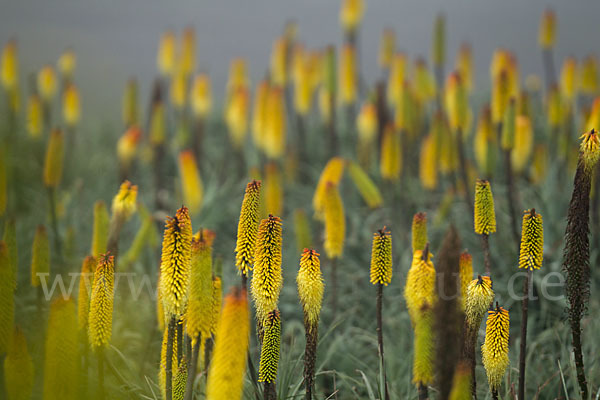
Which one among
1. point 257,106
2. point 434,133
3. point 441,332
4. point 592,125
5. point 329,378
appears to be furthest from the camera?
point 257,106

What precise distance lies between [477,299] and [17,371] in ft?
3.48

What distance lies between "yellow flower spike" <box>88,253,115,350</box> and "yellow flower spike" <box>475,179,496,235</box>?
3.18 ft

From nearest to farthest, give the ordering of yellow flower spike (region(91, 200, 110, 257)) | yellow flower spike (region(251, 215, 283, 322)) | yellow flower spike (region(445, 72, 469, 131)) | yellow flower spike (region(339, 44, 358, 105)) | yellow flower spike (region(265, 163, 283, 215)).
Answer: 1. yellow flower spike (region(251, 215, 283, 322))
2. yellow flower spike (region(91, 200, 110, 257))
3. yellow flower spike (region(265, 163, 283, 215))
4. yellow flower spike (region(445, 72, 469, 131))
5. yellow flower spike (region(339, 44, 358, 105))

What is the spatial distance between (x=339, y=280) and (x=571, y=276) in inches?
91.5

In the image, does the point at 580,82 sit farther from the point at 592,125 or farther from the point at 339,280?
the point at 592,125

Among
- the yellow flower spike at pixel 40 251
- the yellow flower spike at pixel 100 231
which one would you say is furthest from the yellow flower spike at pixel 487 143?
the yellow flower spike at pixel 40 251

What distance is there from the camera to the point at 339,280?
3.80 meters

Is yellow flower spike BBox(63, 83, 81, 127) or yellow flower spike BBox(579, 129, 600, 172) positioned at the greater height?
yellow flower spike BBox(63, 83, 81, 127)

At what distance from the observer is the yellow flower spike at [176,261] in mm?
1319

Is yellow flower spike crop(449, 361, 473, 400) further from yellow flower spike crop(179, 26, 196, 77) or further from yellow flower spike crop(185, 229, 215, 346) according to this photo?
yellow flower spike crop(179, 26, 196, 77)

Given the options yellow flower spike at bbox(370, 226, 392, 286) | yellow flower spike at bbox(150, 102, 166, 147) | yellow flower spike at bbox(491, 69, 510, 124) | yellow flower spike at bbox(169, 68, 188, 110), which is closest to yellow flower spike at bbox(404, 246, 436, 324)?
yellow flower spike at bbox(370, 226, 392, 286)

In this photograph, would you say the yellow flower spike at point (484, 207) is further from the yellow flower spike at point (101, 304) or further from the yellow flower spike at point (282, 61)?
the yellow flower spike at point (282, 61)

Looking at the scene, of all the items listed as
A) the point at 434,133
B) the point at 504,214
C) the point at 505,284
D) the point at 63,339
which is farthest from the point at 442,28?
the point at 63,339

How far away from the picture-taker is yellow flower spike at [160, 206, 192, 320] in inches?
51.9
